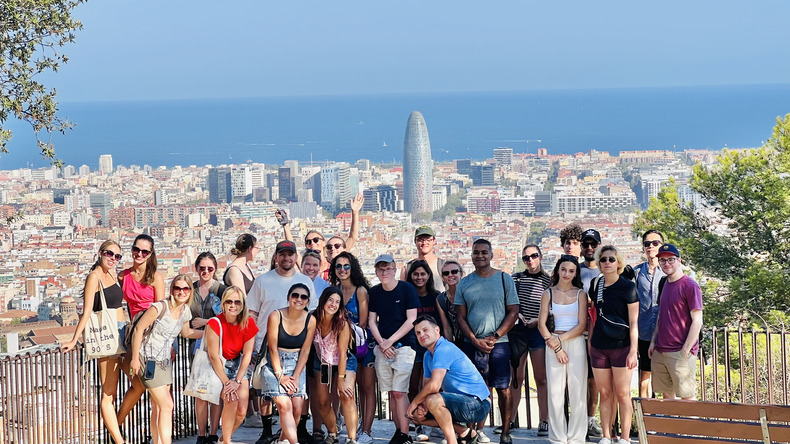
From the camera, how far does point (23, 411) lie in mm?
5953

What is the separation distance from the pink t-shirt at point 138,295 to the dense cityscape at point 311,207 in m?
39.2

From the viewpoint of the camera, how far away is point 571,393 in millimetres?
6238

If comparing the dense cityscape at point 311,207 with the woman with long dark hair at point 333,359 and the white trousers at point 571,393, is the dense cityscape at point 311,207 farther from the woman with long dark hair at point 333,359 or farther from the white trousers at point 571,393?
the white trousers at point 571,393

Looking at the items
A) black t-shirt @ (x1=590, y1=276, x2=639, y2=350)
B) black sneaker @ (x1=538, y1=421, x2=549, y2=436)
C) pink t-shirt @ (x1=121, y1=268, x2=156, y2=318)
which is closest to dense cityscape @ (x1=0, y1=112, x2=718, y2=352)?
pink t-shirt @ (x1=121, y1=268, x2=156, y2=318)

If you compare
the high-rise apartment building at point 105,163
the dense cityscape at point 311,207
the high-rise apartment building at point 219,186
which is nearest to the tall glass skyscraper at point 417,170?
the dense cityscape at point 311,207

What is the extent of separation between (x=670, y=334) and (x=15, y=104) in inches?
287

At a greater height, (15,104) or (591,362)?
(15,104)

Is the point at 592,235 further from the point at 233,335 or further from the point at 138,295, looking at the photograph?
the point at 138,295

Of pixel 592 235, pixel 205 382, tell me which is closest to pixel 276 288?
pixel 205 382

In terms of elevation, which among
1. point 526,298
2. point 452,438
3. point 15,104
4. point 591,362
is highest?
point 15,104

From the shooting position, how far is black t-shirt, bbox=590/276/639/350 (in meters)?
5.96

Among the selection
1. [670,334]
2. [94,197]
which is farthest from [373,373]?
[94,197]

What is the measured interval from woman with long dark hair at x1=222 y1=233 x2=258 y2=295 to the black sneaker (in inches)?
89.9

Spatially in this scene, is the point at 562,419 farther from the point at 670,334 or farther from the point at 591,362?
the point at 670,334
